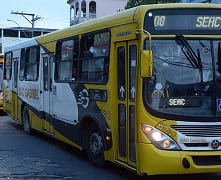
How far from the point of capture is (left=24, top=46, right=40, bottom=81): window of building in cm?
1319

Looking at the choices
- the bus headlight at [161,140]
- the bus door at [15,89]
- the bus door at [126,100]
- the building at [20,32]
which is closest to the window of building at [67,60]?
the bus door at [126,100]

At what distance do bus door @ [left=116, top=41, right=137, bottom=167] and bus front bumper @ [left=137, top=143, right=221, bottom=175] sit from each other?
1.45 feet

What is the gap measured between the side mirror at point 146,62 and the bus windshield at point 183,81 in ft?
1.23

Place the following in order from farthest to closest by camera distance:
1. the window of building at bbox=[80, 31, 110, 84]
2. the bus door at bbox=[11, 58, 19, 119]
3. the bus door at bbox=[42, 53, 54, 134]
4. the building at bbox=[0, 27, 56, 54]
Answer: the building at bbox=[0, 27, 56, 54] → the bus door at bbox=[11, 58, 19, 119] → the bus door at bbox=[42, 53, 54, 134] → the window of building at bbox=[80, 31, 110, 84]

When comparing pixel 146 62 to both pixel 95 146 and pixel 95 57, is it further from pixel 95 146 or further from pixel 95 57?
pixel 95 146

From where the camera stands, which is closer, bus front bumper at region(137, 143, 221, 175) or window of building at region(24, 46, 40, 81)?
bus front bumper at region(137, 143, 221, 175)

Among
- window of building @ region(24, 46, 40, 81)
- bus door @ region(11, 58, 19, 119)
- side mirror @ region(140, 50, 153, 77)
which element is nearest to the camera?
side mirror @ region(140, 50, 153, 77)

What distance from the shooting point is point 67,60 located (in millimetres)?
10547

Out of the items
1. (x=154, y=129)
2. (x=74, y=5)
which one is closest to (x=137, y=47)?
(x=154, y=129)

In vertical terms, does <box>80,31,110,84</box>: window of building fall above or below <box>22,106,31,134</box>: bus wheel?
above

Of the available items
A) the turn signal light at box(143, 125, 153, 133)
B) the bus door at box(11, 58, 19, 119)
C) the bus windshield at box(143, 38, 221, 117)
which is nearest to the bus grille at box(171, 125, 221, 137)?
the bus windshield at box(143, 38, 221, 117)

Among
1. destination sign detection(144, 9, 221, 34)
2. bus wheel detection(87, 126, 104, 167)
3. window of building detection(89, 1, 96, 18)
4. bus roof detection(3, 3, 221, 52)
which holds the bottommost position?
bus wheel detection(87, 126, 104, 167)

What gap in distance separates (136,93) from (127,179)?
184 centimetres

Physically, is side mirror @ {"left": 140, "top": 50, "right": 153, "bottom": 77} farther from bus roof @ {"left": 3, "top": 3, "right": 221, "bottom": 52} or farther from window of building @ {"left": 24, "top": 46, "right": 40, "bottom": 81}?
window of building @ {"left": 24, "top": 46, "right": 40, "bottom": 81}
